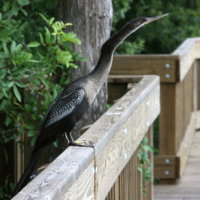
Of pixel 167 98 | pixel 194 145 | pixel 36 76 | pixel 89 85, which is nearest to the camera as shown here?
pixel 89 85

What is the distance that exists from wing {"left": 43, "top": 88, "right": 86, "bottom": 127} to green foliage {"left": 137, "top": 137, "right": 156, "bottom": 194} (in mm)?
1085

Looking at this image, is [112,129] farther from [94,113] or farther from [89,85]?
[94,113]

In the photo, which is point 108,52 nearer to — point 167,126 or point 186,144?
point 167,126

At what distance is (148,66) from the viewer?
229 inches

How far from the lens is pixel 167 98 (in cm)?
590

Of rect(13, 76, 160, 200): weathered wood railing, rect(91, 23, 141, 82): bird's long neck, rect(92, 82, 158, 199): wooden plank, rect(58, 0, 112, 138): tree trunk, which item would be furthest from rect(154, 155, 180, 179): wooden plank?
rect(91, 23, 141, 82): bird's long neck

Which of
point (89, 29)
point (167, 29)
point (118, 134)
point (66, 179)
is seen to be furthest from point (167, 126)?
point (167, 29)

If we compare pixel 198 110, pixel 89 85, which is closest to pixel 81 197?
pixel 89 85

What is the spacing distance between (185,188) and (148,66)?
107 centimetres

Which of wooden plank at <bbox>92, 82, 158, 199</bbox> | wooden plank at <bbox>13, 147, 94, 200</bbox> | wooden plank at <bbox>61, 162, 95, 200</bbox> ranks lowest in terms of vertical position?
wooden plank at <bbox>92, 82, 158, 199</bbox>

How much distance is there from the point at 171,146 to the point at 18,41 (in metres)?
2.02

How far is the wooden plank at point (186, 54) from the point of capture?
5.91 meters

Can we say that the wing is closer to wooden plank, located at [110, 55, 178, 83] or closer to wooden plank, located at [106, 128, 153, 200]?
wooden plank, located at [106, 128, 153, 200]

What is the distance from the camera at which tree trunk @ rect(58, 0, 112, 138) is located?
457 cm
